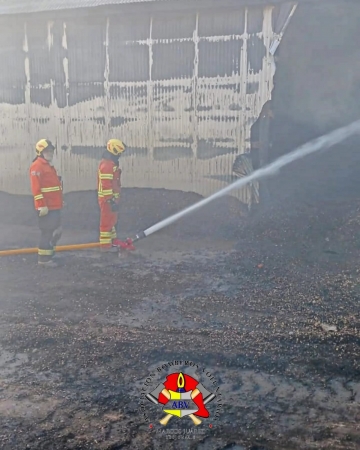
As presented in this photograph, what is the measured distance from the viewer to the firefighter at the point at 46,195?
755 centimetres

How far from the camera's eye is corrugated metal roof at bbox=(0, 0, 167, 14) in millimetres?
10195

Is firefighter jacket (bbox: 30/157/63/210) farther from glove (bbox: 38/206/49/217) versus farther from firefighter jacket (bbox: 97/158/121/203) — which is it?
firefighter jacket (bbox: 97/158/121/203)

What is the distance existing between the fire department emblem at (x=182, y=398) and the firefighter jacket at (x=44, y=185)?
4271 millimetres

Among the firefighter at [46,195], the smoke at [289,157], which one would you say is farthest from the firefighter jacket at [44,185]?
the smoke at [289,157]

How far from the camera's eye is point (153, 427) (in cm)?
364

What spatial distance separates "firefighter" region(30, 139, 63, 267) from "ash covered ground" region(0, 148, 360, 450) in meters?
0.36

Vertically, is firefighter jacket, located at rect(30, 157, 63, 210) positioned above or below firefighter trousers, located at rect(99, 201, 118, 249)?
above

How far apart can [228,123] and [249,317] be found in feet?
17.6

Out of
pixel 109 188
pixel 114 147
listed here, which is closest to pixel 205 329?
pixel 109 188

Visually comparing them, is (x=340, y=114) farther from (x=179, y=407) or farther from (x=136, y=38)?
(x=179, y=407)

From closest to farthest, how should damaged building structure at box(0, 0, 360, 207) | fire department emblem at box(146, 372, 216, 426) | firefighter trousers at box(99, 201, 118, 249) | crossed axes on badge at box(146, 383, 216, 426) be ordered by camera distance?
fire department emblem at box(146, 372, 216, 426) < crossed axes on badge at box(146, 383, 216, 426) < firefighter trousers at box(99, 201, 118, 249) < damaged building structure at box(0, 0, 360, 207)

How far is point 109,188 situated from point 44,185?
107 centimetres

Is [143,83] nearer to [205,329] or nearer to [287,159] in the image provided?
[287,159]

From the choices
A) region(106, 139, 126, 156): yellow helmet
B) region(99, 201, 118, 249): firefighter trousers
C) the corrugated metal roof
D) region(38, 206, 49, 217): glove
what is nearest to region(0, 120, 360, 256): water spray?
region(99, 201, 118, 249): firefighter trousers
